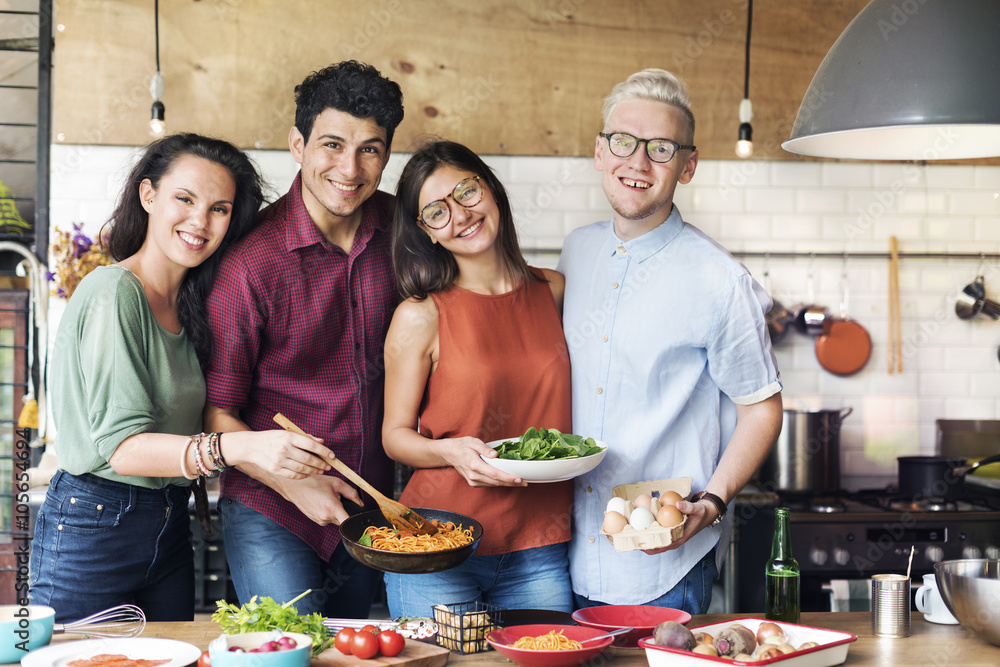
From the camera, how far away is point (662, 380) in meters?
2.32

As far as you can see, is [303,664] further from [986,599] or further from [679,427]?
[986,599]

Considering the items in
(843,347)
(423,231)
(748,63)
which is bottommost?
(843,347)

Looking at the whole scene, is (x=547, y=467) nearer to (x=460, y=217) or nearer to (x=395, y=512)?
(x=395, y=512)

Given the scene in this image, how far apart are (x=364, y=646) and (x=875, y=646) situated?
111 centimetres

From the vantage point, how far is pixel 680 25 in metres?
4.50

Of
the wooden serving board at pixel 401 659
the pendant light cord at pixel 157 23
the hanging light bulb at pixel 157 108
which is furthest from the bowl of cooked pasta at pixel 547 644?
the pendant light cord at pixel 157 23

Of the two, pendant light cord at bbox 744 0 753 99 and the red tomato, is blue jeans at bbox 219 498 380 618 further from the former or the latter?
pendant light cord at bbox 744 0 753 99

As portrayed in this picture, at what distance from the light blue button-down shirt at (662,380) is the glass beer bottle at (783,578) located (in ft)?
0.90

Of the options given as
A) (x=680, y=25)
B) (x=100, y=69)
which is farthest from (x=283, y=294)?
(x=680, y=25)

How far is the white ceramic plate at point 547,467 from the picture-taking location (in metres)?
2.04

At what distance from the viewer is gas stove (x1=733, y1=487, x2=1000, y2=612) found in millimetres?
3707

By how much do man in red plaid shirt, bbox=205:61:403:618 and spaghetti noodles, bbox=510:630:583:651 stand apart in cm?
77

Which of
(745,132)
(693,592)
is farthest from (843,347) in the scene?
(693,592)

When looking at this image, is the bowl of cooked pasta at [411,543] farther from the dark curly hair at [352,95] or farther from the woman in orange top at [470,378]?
the dark curly hair at [352,95]
